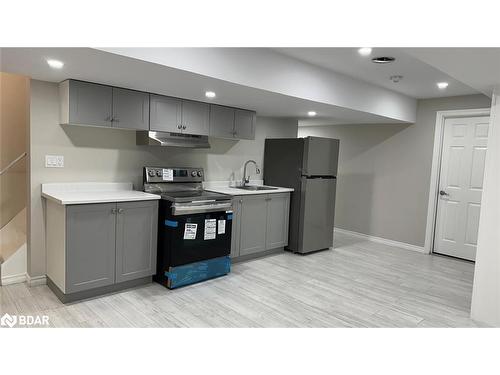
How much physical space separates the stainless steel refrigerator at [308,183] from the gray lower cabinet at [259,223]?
174mm

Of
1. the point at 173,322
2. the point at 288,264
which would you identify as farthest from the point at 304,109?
the point at 173,322

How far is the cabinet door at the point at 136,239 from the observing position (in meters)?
3.28

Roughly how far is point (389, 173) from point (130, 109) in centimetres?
408

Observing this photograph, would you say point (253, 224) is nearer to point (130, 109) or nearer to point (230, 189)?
point (230, 189)

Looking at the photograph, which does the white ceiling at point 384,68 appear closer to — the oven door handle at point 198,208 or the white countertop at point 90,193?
the oven door handle at point 198,208

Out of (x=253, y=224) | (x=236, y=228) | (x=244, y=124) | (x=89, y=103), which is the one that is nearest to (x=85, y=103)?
(x=89, y=103)

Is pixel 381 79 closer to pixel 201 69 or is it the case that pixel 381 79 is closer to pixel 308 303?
pixel 201 69

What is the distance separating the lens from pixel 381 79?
4188 millimetres

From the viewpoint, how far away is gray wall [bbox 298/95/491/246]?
5305 mm

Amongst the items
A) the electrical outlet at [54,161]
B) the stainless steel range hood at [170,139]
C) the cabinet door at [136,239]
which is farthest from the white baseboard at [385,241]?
the electrical outlet at [54,161]

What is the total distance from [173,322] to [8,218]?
2.60 m

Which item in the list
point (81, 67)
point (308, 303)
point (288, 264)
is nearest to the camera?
point (81, 67)

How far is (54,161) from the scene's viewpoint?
342 centimetres

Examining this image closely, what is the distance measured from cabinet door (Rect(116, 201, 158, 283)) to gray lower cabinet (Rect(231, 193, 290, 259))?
1043 mm
